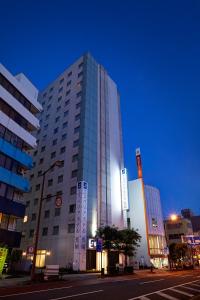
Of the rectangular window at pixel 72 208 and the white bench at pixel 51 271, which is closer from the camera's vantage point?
the white bench at pixel 51 271

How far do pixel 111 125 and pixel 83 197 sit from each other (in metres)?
26.4

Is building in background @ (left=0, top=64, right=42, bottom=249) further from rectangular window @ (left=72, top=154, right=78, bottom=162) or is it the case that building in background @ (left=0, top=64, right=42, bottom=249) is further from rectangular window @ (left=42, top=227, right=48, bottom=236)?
rectangular window @ (left=42, top=227, right=48, bottom=236)

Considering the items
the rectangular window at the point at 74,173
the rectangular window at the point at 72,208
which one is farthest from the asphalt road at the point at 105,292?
the rectangular window at the point at 74,173

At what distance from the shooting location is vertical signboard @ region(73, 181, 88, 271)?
4322cm

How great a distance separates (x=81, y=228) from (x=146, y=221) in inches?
1089

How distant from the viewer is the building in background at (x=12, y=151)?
35.4m

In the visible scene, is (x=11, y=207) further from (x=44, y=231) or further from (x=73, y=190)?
(x=44, y=231)

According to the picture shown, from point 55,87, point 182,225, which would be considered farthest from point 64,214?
point 182,225

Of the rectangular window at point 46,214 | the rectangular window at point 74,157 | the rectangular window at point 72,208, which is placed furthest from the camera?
the rectangular window at point 74,157

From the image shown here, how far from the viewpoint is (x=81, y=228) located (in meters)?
45.0

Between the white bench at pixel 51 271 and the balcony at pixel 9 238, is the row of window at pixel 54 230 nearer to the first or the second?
the balcony at pixel 9 238

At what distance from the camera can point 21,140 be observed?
134ft

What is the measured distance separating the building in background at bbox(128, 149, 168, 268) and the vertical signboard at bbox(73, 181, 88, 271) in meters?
23.9

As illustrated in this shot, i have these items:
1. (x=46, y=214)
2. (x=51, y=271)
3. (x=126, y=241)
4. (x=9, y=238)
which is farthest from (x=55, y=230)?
(x=51, y=271)
